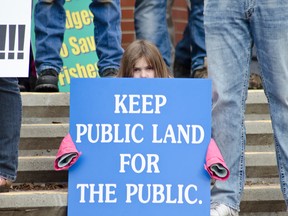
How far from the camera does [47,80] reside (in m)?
6.45

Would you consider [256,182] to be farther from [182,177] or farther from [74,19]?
[74,19]

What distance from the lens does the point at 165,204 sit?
4965 mm

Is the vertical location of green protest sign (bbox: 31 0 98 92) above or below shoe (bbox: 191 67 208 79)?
above

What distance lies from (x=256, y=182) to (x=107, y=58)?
121 centimetres

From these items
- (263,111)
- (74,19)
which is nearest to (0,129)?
(263,111)

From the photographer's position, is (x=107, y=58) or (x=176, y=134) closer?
(x=176, y=134)

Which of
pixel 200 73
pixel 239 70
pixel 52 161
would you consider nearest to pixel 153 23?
pixel 200 73

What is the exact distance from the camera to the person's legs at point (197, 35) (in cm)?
702

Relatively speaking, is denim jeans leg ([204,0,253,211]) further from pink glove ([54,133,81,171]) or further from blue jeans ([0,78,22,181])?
blue jeans ([0,78,22,181])

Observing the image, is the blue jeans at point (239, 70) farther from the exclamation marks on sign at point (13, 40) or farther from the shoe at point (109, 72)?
the shoe at point (109, 72)

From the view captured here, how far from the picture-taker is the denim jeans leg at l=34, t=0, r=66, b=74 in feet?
21.2

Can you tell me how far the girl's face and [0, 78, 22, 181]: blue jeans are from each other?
77cm

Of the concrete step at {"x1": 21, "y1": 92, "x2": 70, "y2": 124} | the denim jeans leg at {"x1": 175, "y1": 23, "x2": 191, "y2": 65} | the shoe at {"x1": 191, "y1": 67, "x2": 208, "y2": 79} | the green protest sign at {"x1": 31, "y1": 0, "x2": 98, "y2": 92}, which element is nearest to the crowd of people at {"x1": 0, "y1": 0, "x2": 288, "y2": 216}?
the concrete step at {"x1": 21, "y1": 92, "x2": 70, "y2": 124}

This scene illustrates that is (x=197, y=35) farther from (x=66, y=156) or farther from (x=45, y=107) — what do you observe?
(x=66, y=156)
